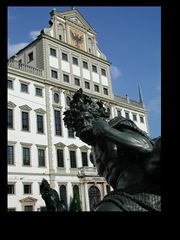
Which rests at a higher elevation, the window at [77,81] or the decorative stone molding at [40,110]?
the window at [77,81]

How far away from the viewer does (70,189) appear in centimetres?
3062

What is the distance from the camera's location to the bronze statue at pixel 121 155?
2.12m

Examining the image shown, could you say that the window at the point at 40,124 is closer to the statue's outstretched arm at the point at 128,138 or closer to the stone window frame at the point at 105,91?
the stone window frame at the point at 105,91

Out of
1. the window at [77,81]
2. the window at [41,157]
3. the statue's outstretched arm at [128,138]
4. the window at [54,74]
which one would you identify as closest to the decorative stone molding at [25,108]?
the window at [41,157]

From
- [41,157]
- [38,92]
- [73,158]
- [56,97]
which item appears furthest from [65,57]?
[41,157]

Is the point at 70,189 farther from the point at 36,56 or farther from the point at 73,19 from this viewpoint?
the point at 73,19

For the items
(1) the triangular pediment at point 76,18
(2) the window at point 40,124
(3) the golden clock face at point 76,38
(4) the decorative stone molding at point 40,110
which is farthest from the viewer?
(3) the golden clock face at point 76,38

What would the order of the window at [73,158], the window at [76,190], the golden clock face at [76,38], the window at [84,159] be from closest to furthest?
the window at [76,190]
the window at [73,158]
the window at [84,159]
the golden clock face at [76,38]

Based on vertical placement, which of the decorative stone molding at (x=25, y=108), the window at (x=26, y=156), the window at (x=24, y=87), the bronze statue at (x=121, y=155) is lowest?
the bronze statue at (x=121, y=155)

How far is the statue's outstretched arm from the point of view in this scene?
2.12m

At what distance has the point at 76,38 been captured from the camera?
36750 mm

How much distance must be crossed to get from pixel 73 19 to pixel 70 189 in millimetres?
18559
